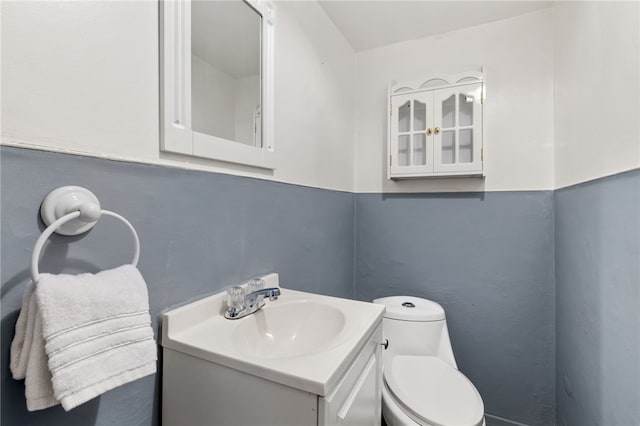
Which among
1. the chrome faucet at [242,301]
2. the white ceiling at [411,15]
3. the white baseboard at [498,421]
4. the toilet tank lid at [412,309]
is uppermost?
the white ceiling at [411,15]

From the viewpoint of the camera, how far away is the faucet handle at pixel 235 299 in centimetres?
88

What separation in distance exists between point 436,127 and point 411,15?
2.04 feet

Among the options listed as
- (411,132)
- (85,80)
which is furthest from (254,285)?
(411,132)

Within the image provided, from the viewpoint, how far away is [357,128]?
1.99m

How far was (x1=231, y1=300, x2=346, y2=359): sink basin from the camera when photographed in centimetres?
87

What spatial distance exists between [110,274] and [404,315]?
52.7 inches

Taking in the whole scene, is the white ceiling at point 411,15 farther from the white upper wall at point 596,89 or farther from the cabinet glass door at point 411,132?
the cabinet glass door at point 411,132

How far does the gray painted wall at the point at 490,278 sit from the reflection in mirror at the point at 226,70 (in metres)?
1.13

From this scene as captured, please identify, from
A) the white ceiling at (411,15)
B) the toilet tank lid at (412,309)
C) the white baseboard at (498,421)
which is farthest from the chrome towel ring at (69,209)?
the white baseboard at (498,421)

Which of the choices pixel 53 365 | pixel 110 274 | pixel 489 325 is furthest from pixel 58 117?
pixel 489 325

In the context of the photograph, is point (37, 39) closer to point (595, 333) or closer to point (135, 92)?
point (135, 92)

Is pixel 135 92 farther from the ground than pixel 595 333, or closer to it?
farther from the ground

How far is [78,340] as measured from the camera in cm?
47

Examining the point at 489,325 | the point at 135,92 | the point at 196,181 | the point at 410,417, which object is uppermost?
the point at 135,92
